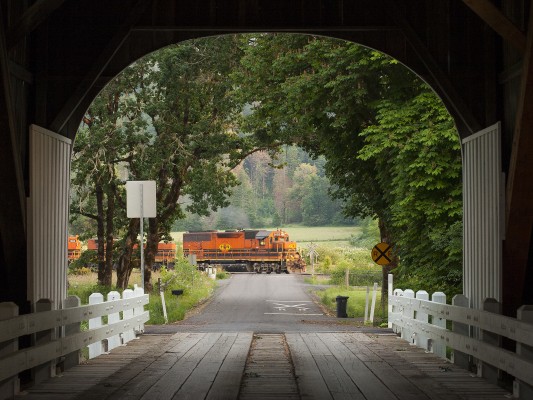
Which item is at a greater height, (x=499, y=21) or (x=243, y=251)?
(x=499, y=21)

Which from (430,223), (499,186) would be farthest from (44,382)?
(430,223)

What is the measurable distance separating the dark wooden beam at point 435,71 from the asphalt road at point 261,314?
29.2 feet

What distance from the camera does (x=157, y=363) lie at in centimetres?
1429

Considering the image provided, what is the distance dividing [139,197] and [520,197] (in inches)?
532

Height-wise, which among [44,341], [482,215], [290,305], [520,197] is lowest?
[290,305]

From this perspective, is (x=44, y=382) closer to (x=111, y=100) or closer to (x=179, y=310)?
(x=179, y=310)

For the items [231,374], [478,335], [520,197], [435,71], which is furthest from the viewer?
[435,71]

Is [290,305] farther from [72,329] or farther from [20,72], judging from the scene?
[20,72]

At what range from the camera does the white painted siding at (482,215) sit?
42.5ft

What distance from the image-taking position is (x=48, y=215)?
542 inches

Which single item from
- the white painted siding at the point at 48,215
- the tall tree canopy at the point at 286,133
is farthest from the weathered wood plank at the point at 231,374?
the tall tree canopy at the point at 286,133

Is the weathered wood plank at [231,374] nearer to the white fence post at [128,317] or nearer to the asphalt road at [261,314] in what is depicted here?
the white fence post at [128,317]

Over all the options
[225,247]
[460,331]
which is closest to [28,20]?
[460,331]

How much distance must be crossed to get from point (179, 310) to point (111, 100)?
10691mm
